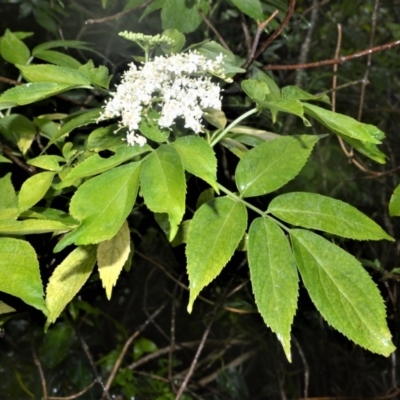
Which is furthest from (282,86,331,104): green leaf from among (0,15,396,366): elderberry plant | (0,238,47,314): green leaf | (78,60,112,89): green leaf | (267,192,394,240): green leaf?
(0,238,47,314): green leaf

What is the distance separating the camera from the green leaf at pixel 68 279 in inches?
25.7

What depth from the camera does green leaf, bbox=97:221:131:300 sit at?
652 mm

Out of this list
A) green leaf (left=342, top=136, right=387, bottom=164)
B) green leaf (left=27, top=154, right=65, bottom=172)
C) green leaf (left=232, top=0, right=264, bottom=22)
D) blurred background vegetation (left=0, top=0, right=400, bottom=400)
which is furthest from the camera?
blurred background vegetation (left=0, top=0, right=400, bottom=400)

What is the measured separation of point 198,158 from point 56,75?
0.76 feet

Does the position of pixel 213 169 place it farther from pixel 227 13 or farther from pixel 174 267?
pixel 227 13

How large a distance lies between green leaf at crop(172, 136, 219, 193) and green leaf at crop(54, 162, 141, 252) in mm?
55

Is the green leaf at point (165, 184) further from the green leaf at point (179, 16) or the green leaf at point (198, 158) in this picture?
the green leaf at point (179, 16)

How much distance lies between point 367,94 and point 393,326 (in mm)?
892

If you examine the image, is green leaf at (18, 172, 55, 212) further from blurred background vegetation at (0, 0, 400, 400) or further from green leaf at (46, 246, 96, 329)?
blurred background vegetation at (0, 0, 400, 400)

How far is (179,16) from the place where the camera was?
0.92 m

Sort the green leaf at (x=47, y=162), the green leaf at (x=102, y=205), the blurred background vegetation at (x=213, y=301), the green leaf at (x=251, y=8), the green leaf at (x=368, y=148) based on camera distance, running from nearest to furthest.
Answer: the green leaf at (x=102, y=205) < the green leaf at (x=368, y=148) < the green leaf at (x=47, y=162) < the green leaf at (x=251, y=8) < the blurred background vegetation at (x=213, y=301)

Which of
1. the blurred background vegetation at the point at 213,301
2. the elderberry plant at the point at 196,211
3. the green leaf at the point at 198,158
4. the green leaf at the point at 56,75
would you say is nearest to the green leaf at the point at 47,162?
the elderberry plant at the point at 196,211

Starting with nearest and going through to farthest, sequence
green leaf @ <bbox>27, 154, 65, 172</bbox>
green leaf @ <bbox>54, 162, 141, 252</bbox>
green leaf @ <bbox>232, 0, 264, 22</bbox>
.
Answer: green leaf @ <bbox>54, 162, 141, 252</bbox>, green leaf @ <bbox>27, 154, 65, 172</bbox>, green leaf @ <bbox>232, 0, 264, 22</bbox>

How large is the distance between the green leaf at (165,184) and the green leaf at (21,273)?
14cm
